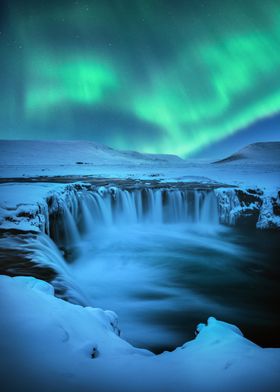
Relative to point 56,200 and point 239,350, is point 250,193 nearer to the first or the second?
point 56,200

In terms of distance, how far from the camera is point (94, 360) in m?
1.74

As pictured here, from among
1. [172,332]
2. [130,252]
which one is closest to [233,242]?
[130,252]

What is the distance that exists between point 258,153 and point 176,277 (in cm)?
6357

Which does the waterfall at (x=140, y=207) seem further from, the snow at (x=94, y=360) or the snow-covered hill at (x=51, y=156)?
the snow-covered hill at (x=51, y=156)

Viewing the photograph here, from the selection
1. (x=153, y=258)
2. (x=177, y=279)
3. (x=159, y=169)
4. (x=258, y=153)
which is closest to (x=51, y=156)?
(x=159, y=169)

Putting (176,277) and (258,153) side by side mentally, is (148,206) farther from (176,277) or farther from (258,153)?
(258,153)

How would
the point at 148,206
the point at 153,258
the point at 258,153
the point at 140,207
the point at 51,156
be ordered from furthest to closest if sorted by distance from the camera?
the point at 258,153, the point at 51,156, the point at 148,206, the point at 140,207, the point at 153,258

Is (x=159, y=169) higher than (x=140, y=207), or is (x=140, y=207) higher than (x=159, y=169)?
(x=159, y=169)

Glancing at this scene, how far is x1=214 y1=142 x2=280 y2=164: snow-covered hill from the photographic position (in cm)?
5922

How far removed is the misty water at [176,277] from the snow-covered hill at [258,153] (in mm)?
49920

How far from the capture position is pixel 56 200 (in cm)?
860

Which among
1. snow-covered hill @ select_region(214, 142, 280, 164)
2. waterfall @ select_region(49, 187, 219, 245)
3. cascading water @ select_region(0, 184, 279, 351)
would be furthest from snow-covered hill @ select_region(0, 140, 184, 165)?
cascading water @ select_region(0, 184, 279, 351)

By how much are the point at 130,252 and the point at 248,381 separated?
771cm

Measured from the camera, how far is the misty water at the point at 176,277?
Answer: 5.08 metres
